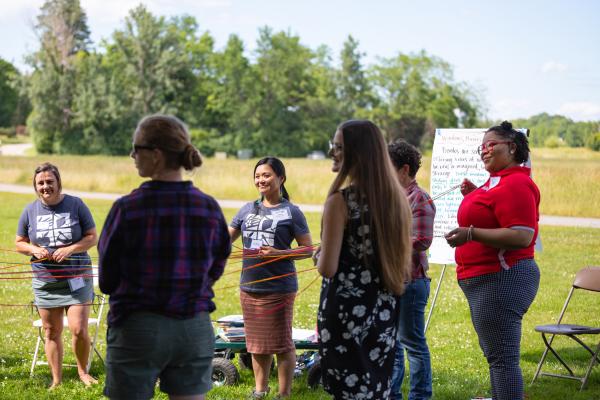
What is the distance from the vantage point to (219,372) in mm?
5934

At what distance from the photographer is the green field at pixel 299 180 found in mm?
21922

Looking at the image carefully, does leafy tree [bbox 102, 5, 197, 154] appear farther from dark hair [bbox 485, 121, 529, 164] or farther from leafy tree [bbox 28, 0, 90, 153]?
dark hair [bbox 485, 121, 529, 164]

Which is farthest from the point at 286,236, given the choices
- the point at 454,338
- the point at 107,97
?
the point at 107,97

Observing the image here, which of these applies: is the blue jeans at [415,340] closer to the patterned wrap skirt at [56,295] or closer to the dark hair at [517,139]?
the dark hair at [517,139]

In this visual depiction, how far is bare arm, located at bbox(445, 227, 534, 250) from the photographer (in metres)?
4.04

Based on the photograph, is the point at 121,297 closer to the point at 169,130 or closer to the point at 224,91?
the point at 169,130

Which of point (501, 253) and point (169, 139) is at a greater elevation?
point (169, 139)

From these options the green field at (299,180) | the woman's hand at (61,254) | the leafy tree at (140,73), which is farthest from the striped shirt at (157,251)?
the leafy tree at (140,73)

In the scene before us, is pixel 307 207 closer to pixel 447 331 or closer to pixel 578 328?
pixel 447 331

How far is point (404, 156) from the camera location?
4777 mm

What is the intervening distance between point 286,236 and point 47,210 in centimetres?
179

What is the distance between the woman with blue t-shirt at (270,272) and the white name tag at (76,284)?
1288 mm

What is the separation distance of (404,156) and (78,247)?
2453 millimetres

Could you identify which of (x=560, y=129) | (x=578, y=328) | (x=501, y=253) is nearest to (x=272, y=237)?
(x=501, y=253)
